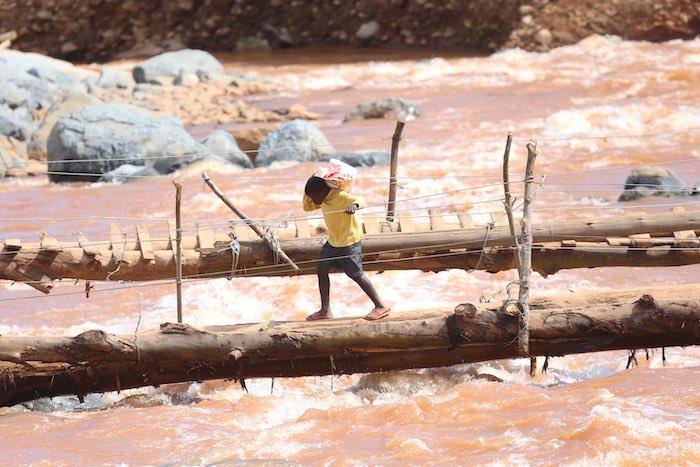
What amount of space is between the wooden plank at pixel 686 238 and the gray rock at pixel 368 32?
17378mm

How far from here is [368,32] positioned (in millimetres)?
23922

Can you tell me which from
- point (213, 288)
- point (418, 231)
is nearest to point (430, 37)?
point (213, 288)

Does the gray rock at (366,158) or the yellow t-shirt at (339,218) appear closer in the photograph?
the yellow t-shirt at (339,218)

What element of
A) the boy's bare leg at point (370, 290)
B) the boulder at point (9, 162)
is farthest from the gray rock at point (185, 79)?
the boy's bare leg at point (370, 290)

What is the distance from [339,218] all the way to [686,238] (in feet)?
8.01

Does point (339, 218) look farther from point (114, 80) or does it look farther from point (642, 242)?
point (114, 80)

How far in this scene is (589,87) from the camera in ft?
56.3

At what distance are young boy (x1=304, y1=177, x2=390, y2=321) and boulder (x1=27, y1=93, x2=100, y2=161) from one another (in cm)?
974

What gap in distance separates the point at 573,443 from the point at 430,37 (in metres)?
18.7

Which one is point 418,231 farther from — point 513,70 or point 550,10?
point 550,10

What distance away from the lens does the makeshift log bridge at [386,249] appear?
6.68 m

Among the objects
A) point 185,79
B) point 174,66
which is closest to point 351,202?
point 185,79

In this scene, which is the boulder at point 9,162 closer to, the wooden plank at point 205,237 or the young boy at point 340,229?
the wooden plank at point 205,237

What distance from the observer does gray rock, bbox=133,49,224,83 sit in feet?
64.3
